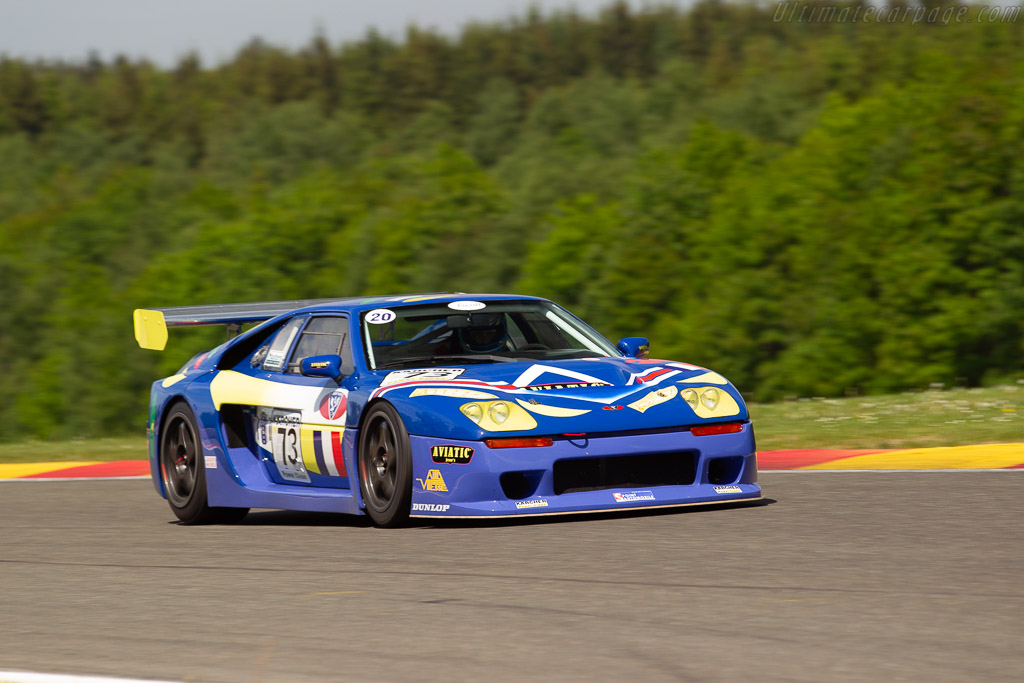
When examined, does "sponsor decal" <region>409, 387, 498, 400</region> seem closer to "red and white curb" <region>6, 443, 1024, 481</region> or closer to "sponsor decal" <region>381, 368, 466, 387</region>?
"sponsor decal" <region>381, 368, 466, 387</region>

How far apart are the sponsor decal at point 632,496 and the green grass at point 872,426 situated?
4516 mm

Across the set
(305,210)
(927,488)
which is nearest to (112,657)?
(927,488)

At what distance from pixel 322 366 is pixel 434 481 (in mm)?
1106

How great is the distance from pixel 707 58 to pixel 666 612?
337ft

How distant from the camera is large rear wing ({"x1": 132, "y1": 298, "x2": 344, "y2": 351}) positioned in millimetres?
9867

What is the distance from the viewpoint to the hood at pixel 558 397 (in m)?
7.52

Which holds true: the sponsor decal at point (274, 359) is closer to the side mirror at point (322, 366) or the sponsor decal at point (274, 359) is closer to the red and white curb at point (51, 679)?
the side mirror at point (322, 366)

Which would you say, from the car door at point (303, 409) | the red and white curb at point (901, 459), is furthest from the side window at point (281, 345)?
the red and white curb at point (901, 459)

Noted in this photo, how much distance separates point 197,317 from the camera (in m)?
9.95

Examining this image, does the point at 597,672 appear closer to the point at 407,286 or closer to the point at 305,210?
the point at 407,286

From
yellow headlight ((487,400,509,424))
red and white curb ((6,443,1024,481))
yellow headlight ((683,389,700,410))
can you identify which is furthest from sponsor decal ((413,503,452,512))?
red and white curb ((6,443,1024,481))

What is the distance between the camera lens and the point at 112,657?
5.02 m

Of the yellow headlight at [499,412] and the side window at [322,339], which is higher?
the side window at [322,339]

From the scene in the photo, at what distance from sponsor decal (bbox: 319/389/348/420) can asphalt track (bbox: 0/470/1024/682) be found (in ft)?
2.02
